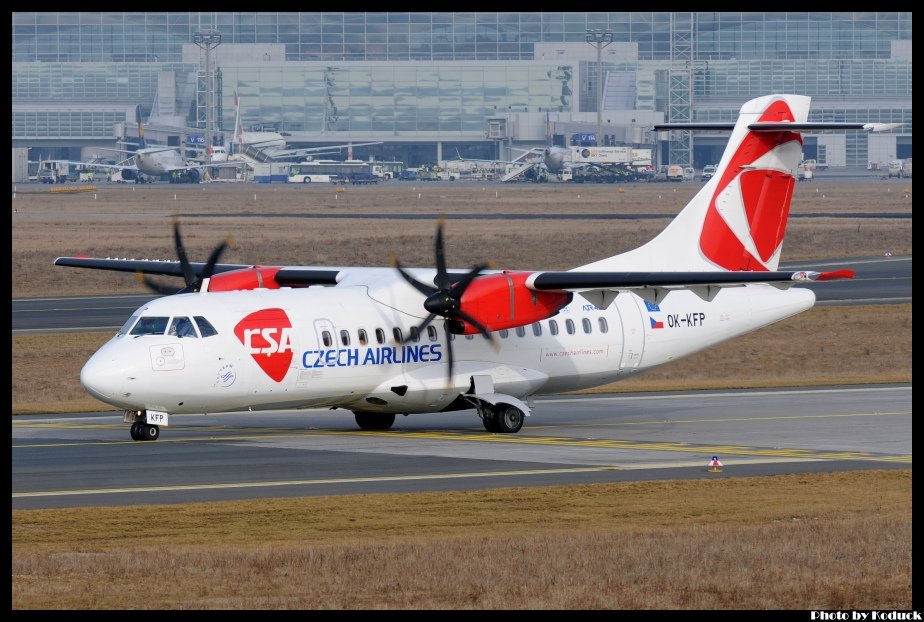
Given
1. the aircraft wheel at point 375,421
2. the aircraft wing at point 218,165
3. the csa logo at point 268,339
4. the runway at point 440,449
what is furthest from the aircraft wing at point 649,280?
the aircraft wing at point 218,165

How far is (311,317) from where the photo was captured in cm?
2975

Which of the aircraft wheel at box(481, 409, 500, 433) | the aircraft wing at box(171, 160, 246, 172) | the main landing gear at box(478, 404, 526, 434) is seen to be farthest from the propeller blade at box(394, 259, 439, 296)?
the aircraft wing at box(171, 160, 246, 172)

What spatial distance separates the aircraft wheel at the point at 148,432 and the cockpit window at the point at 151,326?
74.4 inches

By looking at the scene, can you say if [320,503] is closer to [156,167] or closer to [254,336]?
[254,336]

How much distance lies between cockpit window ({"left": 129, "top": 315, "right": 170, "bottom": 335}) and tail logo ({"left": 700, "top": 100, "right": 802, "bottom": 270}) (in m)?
13.5

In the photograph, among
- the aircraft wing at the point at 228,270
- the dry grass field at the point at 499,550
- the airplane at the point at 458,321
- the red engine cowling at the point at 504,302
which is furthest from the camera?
the aircraft wing at the point at 228,270

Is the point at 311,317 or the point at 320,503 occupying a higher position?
the point at 311,317

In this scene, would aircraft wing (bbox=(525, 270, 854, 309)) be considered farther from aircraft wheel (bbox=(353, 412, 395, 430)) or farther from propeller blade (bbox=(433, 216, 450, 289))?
aircraft wheel (bbox=(353, 412, 395, 430))

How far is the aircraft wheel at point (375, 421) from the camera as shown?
33062 mm

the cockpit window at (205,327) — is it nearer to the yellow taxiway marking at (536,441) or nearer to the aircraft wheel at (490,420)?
the yellow taxiway marking at (536,441)

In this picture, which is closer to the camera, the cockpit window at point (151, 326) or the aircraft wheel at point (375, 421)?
the cockpit window at point (151, 326)

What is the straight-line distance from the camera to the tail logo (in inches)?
1400

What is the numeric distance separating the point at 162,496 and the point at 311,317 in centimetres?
732
